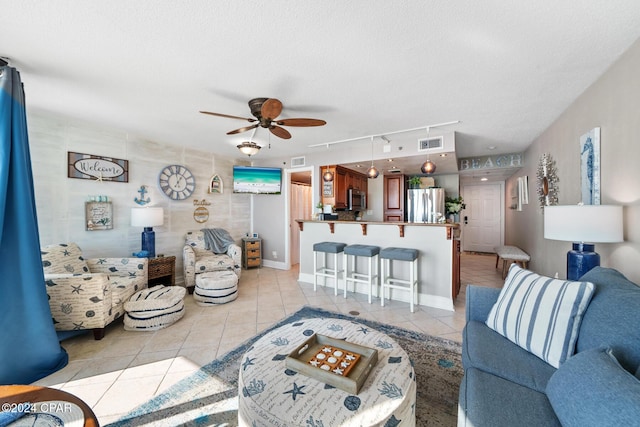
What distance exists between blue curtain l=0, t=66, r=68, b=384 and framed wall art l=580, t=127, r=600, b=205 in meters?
4.72

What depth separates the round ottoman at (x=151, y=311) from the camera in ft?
8.75

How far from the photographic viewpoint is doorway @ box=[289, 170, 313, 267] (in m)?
5.66

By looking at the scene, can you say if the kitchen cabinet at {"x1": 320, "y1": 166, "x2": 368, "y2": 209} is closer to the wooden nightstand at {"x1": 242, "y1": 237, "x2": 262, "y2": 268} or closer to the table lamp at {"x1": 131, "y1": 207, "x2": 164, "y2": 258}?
the wooden nightstand at {"x1": 242, "y1": 237, "x2": 262, "y2": 268}

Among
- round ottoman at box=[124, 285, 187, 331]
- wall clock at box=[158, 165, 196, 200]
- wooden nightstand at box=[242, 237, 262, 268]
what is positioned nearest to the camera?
round ottoman at box=[124, 285, 187, 331]

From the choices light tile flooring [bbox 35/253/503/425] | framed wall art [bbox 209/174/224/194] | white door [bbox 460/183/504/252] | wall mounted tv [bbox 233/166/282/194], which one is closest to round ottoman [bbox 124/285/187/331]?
light tile flooring [bbox 35/253/503/425]

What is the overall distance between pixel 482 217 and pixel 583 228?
21.0ft

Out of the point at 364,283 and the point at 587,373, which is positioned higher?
the point at 587,373

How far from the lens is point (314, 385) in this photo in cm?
118

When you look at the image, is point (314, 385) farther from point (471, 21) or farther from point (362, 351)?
point (471, 21)

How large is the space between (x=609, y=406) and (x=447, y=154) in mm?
3843

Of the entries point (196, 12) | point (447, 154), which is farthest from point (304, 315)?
point (447, 154)

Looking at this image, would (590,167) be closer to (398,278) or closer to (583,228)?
(583,228)

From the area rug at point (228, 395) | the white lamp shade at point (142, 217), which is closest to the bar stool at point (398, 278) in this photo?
the area rug at point (228, 395)

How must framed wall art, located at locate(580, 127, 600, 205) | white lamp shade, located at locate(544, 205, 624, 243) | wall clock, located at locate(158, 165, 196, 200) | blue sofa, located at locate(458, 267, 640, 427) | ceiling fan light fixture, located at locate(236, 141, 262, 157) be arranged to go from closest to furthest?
blue sofa, located at locate(458, 267, 640, 427) < white lamp shade, located at locate(544, 205, 624, 243) < framed wall art, located at locate(580, 127, 600, 205) < ceiling fan light fixture, located at locate(236, 141, 262, 157) < wall clock, located at locate(158, 165, 196, 200)
